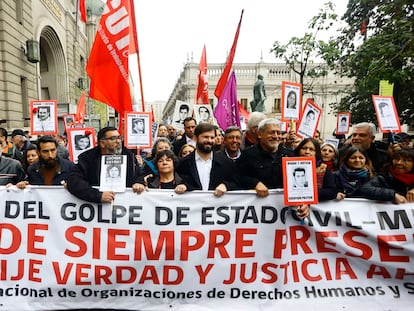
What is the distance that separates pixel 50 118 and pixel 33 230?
133 inches

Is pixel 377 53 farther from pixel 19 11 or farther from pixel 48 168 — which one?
pixel 19 11

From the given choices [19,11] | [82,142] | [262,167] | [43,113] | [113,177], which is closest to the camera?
[113,177]

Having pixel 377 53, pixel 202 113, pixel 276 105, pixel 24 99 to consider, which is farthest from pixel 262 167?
pixel 276 105

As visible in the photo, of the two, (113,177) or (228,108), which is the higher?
(228,108)

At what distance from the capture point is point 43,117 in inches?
223

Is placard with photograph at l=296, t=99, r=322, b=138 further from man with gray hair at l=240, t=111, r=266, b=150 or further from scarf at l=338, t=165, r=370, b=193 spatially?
scarf at l=338, t=165, r=370, b=193

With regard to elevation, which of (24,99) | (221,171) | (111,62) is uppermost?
(24,99)

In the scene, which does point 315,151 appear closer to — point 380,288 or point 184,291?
point 380,288

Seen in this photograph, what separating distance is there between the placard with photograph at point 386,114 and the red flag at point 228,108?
2.31m

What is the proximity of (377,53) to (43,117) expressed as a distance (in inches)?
265

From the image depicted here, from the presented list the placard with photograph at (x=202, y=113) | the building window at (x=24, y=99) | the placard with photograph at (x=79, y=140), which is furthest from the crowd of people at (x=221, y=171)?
the building window at (x=24, y=99)

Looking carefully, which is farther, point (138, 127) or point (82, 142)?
point (82, 142)

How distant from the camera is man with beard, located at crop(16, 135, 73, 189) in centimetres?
330

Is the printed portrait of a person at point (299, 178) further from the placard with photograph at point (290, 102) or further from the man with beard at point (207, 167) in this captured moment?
the placard with photograph at point (290, 102)
